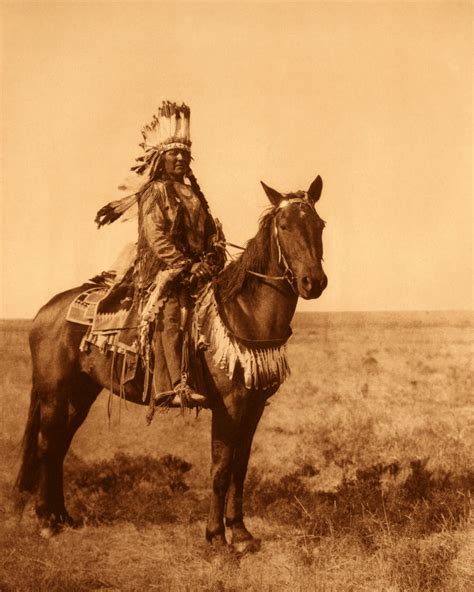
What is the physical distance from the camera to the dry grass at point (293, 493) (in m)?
4.49

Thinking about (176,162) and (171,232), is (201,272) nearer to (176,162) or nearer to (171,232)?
(171,232)

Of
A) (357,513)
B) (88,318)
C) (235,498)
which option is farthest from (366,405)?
(88,318)

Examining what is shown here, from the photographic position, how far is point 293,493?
6.26 metres

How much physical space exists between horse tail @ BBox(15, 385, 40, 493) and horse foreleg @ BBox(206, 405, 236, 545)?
197 centimetres

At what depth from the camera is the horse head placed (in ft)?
14.5

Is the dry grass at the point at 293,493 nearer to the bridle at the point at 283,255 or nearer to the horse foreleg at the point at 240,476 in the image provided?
the horse foreleg at the point at 240,476

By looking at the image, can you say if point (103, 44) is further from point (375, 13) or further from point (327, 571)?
point (327, 571)

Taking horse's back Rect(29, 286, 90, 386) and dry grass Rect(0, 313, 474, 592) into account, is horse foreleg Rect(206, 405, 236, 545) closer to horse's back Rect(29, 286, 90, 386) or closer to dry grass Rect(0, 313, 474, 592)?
dry grass Rect(0, 313, 474, 592)

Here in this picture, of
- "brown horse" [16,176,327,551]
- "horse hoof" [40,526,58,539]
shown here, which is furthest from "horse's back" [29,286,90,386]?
"horse hoof" [40,526,58,539]

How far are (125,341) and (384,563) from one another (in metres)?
2.78

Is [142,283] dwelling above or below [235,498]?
above

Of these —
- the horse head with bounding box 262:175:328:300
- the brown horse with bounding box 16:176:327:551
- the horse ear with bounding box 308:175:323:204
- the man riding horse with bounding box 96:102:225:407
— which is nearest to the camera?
the horse head with bounding box 262:175:328:300

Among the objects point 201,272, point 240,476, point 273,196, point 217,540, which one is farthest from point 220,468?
point 273,196

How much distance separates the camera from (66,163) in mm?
6094
